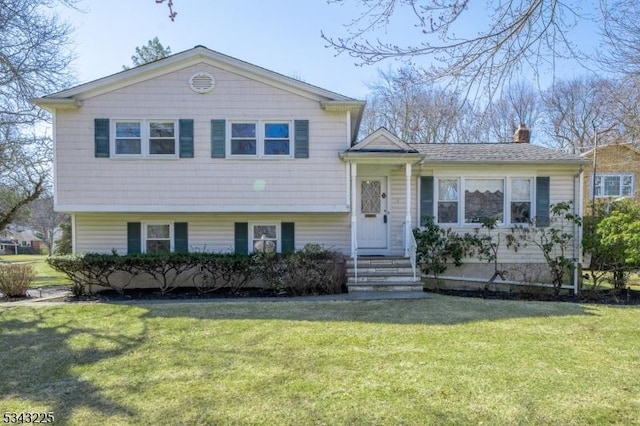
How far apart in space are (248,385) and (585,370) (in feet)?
12.7

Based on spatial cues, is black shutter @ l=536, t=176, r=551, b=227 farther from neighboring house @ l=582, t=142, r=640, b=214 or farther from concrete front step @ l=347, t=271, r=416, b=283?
neighboring house @ l=582, t=142, r=640, b=214

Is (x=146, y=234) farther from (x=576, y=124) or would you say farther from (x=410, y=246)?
(x=576, y=124)

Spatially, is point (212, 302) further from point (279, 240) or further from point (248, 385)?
point (248, 385)

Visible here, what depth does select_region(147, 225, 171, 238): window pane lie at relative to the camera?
38.9ft

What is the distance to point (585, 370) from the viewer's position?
4645 mm

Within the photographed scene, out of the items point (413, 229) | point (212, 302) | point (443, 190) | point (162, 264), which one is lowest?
point (212, 302)

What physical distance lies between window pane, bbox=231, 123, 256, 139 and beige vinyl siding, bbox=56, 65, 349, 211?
220 millimetres

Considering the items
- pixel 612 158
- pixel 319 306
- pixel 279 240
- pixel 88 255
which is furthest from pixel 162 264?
pixel 612 158

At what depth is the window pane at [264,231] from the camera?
11984mm

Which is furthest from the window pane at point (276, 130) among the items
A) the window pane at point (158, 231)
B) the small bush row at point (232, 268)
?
the window pane at point (158, 231)

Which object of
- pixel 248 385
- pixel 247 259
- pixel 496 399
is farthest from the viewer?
pixel 247 259

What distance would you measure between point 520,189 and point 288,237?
7053mm

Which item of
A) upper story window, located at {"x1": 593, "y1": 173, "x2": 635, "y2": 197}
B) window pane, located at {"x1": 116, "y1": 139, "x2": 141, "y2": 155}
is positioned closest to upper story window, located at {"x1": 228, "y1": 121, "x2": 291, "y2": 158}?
window pane, located at {"x1": 116, "y1": 139, "x2": 141, "y2": 155}

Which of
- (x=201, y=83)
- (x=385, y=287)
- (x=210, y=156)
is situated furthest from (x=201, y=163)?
(x=385, y=287)
